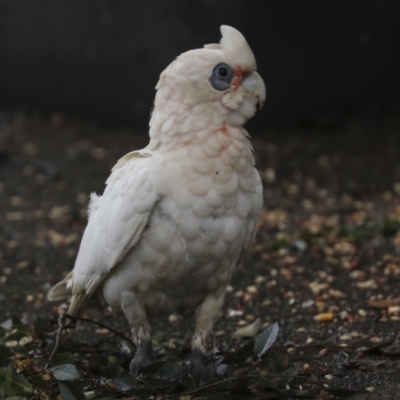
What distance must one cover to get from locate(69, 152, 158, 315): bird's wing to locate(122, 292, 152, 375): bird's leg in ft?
0.57

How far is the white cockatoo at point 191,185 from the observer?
3.42 metres

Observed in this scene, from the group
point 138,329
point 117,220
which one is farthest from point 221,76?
point 138,329

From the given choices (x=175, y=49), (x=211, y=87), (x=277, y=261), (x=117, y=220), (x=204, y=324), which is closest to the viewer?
(x=211, y=87)

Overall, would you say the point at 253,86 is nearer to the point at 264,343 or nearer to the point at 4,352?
the point at 264,343

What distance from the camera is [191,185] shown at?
3.40 metres

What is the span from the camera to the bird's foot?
3785 mm

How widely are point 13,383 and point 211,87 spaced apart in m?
1.51

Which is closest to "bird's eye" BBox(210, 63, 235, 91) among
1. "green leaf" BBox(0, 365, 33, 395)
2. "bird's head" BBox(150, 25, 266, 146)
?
"bird's head" BBox(150, 25, 266, 146)

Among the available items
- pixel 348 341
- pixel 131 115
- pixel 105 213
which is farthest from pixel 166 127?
pixel 131 115

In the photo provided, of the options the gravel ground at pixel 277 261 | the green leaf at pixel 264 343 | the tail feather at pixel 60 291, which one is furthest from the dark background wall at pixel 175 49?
the green leaf at pixel 264 343

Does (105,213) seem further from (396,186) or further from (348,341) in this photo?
(396,186)

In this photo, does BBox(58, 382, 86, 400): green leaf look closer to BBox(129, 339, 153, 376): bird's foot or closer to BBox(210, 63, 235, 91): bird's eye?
BBox(129, 339, 153, 376): bird's foot

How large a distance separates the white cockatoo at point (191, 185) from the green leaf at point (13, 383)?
24.0 inches

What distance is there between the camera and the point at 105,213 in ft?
12.0
